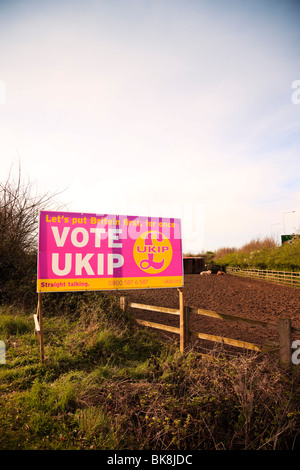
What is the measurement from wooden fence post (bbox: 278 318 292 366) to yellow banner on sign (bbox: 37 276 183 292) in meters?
2.79

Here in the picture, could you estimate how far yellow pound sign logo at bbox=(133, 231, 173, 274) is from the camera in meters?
7.35

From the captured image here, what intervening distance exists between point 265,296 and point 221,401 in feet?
53.2

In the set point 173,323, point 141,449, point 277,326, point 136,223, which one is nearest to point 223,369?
point 277,326

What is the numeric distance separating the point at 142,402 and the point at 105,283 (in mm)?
3003

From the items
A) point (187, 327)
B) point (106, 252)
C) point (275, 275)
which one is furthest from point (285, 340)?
point (275, 275)

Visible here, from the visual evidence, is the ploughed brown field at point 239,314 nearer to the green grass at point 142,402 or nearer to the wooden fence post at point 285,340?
Answer: the wooden fence post at point 285,340

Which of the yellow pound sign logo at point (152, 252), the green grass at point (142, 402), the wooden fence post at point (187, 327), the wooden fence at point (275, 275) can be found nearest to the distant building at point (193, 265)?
the wooden fence at point (275, 275)

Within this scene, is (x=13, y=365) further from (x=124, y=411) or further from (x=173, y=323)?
(x=173, y=323)

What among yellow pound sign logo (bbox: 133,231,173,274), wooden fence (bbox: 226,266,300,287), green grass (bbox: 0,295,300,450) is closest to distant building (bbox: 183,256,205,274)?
wooden fence (bbox: 226,266,300,287)

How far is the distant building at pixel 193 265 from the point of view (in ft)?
169

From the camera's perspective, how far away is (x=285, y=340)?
508 cm

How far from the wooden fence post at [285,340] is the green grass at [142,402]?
192 millimetres

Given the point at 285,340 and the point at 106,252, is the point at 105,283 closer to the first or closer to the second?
the point at 106,252

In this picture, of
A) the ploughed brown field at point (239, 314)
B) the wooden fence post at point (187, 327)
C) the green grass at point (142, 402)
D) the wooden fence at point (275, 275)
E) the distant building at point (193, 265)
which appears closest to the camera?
the green grass at point (142, 402)
